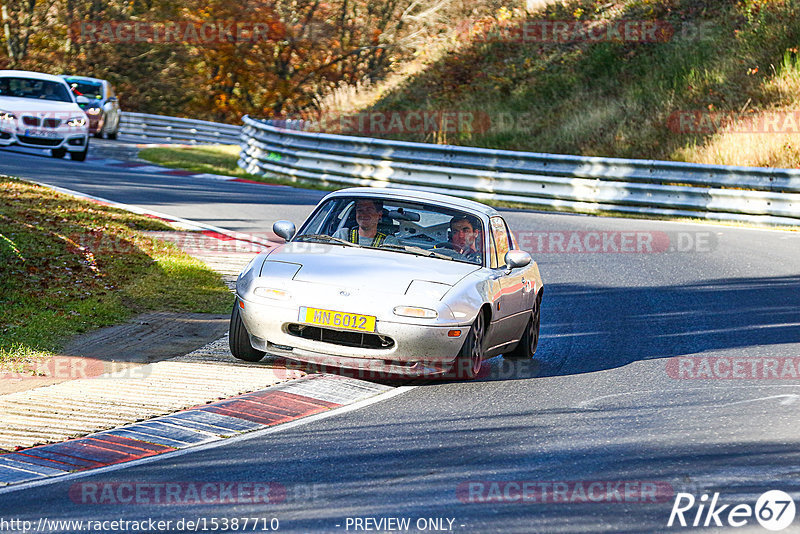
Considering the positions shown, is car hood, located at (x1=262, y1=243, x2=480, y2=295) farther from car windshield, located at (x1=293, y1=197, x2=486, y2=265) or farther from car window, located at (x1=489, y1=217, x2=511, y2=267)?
car window, located at (x1=489, y1=217, x2=511, y2=267)

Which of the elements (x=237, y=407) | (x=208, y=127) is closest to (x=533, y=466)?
(x=237, y=407)

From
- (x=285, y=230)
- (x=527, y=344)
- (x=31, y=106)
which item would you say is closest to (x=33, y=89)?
(x=31, y=106)

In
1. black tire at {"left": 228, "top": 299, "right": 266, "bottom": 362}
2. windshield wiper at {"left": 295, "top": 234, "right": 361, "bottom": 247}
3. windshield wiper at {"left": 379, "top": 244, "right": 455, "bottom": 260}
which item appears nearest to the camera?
black tire at {"left": 228, "top": 299, "right": 266, "bottom": 362}

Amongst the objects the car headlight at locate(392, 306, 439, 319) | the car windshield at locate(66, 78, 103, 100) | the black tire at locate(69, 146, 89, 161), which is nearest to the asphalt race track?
the car headlight at locate(392, 306, 439, 319)

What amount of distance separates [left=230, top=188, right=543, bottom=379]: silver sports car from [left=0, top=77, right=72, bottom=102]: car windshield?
16438mm

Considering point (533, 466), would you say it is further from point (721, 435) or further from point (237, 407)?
point (237, 407)

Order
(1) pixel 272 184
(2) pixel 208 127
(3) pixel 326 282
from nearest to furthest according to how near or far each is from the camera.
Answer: (3) pixel 326 282 < (1) pixel 272 184 < (2) pixel 208 127

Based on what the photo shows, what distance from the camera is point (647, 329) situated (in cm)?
1073

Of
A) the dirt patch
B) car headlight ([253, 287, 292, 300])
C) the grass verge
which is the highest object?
car headlight ([253, 287, 292, 300])

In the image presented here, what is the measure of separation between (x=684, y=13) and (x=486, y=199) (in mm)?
13077

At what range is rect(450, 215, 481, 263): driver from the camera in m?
9.24

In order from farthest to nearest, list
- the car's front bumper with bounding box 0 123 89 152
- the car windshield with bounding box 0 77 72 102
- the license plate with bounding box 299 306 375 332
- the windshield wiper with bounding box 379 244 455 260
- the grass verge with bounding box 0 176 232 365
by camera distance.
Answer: the car windshield with bounding box 0 77 72 102 < the car's front bumper with bounding box 0 123 89 152 < the grass verge with bounding box 0 176 232 365 < the windshield wiper with bounding box 379 244 455 260 < the license plate with bounding box 299 306 375 332

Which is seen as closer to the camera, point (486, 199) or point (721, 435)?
point (721, 435)

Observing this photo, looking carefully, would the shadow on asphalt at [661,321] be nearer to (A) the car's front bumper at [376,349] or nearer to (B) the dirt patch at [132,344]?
(A) the car's front bumper at [376,349]
